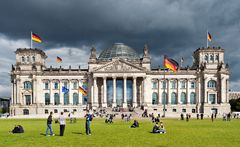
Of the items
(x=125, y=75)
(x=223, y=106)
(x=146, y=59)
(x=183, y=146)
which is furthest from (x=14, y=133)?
(x=223, y=106)

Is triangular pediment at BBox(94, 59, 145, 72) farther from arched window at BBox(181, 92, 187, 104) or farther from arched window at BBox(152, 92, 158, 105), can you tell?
arched window at BBox(181, 92, 187, 104)

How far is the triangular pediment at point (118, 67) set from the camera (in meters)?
116

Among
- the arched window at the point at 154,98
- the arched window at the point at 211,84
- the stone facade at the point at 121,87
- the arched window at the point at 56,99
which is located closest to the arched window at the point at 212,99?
the stone facade at the point at 121,87

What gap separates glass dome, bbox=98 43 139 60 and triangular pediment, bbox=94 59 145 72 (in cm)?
1194

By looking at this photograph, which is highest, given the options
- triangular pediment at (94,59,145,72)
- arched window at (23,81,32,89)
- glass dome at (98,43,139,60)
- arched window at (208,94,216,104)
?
glass dome at (98,43,139,60)

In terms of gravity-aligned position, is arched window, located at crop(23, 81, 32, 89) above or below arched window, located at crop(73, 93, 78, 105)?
above

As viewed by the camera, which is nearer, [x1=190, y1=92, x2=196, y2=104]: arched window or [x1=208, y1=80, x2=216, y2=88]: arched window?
[x1=208, y1=80, x2=216, y2=88]: arched window

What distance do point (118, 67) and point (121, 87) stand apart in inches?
356

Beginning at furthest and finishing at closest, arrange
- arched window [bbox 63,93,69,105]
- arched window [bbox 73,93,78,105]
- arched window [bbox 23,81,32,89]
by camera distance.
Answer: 1. arched window [bbox 73,93,78,105]
2. arched window [bbox 63,93,69,105]
3. arched window [bbox 23,81,32,89]

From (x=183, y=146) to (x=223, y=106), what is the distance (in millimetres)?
102141

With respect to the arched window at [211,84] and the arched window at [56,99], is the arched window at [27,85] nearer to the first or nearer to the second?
the arched window at [56,99]

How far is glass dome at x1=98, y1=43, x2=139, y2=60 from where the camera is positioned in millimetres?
129625

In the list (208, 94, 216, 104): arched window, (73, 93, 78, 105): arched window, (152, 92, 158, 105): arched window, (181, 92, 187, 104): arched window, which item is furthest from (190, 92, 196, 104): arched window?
(73, 93, 78, 105): arched window

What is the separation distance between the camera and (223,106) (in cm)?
11844
